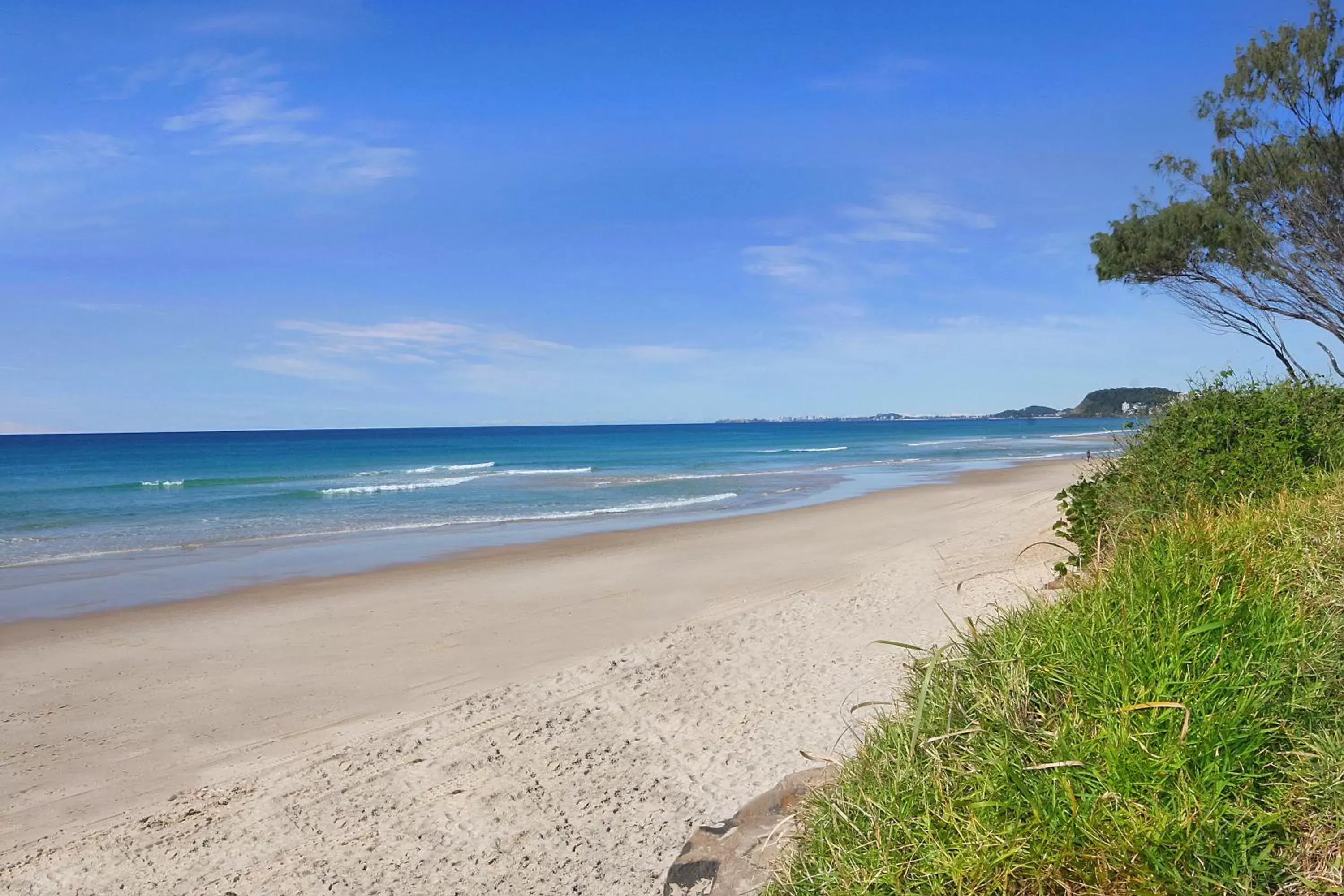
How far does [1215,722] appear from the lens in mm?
2646

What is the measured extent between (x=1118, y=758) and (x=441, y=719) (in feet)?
19.5

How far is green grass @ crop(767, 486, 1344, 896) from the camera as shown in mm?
2424

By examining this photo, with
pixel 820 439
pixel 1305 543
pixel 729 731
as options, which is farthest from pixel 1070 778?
pixel 820 439

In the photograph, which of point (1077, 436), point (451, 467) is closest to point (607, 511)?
point (451, 467)

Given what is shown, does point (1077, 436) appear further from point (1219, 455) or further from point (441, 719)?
point (441, 719)

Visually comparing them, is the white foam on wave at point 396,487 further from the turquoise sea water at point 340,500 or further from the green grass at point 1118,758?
the green grass at point 1118,758

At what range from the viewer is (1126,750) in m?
2.62

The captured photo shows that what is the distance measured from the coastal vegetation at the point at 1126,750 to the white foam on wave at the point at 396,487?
33635 millimetres

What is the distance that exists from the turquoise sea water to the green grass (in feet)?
14.2

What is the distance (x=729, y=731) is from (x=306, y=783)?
9.96 ft

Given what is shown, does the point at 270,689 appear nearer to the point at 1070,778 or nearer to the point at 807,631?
the point at 807,631

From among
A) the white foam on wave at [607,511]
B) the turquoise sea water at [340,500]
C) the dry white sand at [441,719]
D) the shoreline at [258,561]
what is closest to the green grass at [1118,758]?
the dry white sand at [441,719]

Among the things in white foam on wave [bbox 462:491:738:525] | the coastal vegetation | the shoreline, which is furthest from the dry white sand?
white foam on wave [bbox 462:491:738:525]

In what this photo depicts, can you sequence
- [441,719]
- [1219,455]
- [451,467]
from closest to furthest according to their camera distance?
1. [1219,455]
2. [441,719]
3. [451,467]
